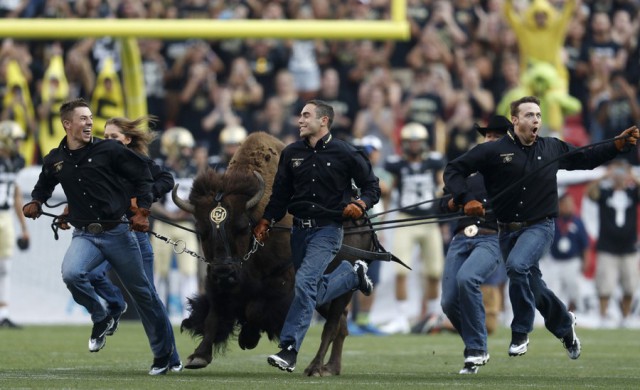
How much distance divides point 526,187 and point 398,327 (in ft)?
25.1

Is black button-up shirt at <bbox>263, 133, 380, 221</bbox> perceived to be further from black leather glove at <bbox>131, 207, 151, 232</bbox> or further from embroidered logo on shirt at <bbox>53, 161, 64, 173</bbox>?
embroidered logo on shirt at <bbox>53, 161, 64, 173</bbox>

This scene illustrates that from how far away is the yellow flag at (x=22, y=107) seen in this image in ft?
66.3

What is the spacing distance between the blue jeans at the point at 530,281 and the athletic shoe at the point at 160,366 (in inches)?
97.0

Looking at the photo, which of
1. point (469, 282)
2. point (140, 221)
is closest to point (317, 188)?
point (469, 282)

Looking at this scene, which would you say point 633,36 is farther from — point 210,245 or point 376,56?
point 210,245

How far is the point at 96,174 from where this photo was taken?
10852mm

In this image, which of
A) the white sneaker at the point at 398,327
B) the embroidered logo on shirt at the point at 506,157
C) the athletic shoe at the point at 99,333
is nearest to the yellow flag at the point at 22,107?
the white sneaker at the point at 398,327

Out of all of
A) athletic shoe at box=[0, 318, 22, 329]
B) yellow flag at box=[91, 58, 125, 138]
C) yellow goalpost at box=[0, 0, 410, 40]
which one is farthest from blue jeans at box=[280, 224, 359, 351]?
yellow flag at box=[91, 58, 125, 138]

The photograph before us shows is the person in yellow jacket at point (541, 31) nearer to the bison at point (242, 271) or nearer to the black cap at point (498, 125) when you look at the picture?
the black cap at point (498, 125)

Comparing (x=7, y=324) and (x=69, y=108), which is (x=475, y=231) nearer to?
(x=69, y=108)

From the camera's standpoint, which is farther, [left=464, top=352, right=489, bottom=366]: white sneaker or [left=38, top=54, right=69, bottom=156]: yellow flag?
[left=38, top=54, right=69, bottom=156]: yellow flag

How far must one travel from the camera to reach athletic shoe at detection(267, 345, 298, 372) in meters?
10.6

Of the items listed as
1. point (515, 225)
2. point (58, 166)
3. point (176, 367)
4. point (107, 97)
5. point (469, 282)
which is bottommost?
point (176, 367)

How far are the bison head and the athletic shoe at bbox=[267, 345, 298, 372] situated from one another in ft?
2.92
